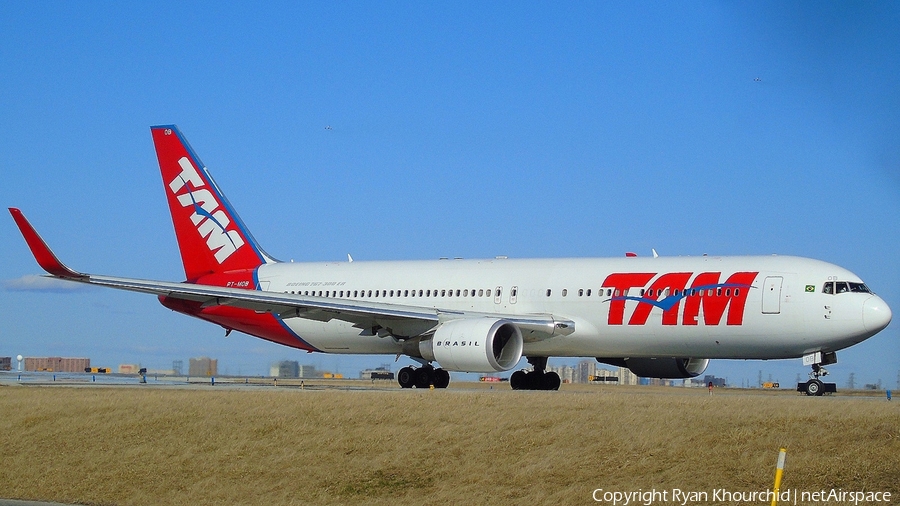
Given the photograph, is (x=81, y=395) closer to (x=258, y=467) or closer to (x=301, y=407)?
(x=301, y=407)

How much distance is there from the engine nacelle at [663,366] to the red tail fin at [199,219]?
13.2m

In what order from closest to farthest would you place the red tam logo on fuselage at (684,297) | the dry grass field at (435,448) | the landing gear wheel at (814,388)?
the dry grass field at (435,448), the landing gear wheel at (814,388), the red tam logo on fuselage at (684,297)

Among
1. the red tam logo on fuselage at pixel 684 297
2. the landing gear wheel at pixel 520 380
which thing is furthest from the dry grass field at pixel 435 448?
the landing gear wheel at pixel 520 380

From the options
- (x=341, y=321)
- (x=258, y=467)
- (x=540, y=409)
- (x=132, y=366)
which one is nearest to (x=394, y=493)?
(x=258, y=467)

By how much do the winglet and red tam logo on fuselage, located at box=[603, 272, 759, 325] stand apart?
14.6 meters

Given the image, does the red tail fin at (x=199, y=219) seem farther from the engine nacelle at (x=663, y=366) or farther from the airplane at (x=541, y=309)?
the engine nacelle at (x=663, y=366)

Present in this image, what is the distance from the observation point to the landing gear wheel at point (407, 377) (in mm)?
33375

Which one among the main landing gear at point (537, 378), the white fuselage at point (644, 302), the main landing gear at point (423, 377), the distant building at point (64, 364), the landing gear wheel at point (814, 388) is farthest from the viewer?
the distant building at point (64, 364)

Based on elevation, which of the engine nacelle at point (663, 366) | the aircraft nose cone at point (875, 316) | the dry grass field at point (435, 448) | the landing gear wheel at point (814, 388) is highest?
the aircraft nose cone at point (875, 316)

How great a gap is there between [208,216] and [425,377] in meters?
10.8

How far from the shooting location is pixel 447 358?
29.7m

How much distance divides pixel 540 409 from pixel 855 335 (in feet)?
34.2

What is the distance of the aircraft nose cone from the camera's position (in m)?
27.6

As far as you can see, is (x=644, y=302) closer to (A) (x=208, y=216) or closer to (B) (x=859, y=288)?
(B) (x=859, y=288)
